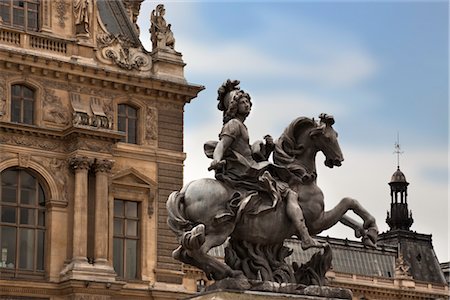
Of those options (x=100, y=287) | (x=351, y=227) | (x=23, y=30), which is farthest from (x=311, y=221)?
(x=23, y=30)

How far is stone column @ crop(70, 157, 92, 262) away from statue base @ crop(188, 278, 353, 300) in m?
32.6

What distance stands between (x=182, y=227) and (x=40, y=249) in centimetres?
3326

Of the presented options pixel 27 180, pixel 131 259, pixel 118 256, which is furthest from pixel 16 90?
pixel 131 259

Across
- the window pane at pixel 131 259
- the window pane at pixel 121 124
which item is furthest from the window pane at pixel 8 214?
the window pane at pixel 121 124

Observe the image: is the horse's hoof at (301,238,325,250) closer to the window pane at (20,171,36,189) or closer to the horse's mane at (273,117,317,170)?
the horse's mane at (273,117,317,170)

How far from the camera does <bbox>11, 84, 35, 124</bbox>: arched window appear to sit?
43312 millimetres

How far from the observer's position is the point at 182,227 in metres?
10.7

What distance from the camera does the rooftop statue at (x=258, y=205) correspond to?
10609 millimetres

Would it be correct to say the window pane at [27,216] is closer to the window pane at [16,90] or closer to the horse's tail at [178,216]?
the window pane at [16,90]

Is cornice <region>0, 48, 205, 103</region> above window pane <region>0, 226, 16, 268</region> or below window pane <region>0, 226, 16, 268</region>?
above

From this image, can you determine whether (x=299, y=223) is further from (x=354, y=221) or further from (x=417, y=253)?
(x=417, y=253)

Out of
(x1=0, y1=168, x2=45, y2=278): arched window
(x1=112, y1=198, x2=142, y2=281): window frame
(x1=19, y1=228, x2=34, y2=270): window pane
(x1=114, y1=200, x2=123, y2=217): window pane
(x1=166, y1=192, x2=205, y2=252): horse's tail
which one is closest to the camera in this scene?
(x1=166, y1=192, x2=205, y2=252): horse's tail

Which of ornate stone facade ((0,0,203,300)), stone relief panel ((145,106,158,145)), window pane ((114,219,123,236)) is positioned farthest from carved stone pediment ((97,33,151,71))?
window pane ((114,219,123,236))

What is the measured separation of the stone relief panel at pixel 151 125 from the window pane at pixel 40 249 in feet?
20.2
